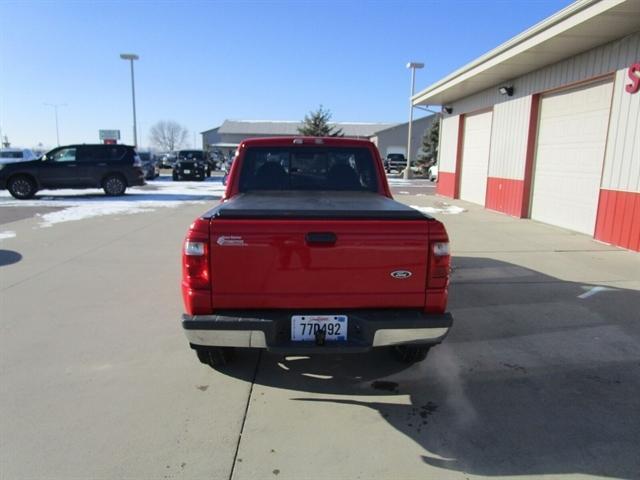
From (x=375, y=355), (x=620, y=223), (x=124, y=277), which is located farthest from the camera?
(x=620, y=223)

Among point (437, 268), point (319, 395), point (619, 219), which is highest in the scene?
point (437, 268)

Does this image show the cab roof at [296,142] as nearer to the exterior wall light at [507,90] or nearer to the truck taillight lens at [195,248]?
the truck taillight lens at [195,248]

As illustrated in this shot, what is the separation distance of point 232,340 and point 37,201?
16.2 m

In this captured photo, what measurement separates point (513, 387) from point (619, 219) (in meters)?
6.72

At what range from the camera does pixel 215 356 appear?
11.8 feet

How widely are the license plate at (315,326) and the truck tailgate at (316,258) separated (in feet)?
0.28

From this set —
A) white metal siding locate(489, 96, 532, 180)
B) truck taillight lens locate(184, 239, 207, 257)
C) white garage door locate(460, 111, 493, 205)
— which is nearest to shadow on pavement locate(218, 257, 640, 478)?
truck taillight lens locate(184, 239, 207, 257)

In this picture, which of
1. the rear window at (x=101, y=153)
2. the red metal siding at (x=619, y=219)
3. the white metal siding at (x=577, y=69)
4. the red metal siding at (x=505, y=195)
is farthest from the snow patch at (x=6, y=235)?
the white metal siding at (x=577, y=69)

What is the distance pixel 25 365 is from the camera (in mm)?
3746

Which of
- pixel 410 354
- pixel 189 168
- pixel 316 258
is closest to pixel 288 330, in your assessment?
pixel 316 258

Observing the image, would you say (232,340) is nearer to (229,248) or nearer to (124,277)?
(229,248)

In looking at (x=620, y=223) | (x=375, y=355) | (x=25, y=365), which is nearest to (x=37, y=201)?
(x=25, y=365)

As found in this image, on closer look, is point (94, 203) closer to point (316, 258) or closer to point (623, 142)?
point (316, 258)

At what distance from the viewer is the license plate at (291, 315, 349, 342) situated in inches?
116
